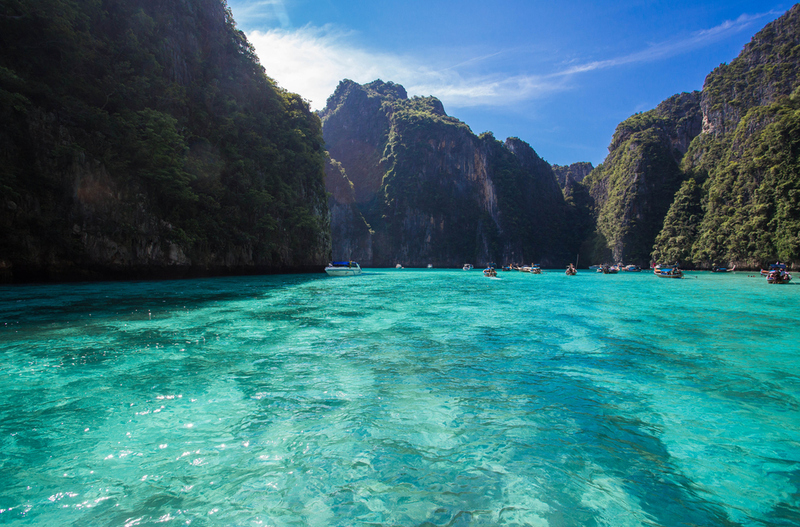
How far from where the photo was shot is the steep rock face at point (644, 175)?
343 ft

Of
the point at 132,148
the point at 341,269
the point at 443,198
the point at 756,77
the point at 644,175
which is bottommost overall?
the point at 341,269

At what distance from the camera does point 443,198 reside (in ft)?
443

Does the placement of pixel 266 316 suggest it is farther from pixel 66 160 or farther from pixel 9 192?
pixel 66 160

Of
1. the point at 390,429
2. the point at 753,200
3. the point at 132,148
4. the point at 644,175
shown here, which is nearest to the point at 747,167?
the point at 753,200

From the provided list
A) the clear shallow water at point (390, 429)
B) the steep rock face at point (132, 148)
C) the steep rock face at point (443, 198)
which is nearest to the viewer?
the clear shallow water at point (390, 429)

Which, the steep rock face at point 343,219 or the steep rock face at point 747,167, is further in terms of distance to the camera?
the steep rock face at point 343,219

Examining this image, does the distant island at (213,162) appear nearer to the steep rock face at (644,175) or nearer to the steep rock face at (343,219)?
the steep rock face at (343,219)

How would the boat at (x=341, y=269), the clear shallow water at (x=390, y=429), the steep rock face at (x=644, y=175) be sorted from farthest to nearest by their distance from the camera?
1. the steep rock face at (x=644, y=175)
2. the boat at (x=341, y=269)
3. the clear shallow water at (x=390, y=429)

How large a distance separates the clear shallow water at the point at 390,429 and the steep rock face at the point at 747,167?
230ft

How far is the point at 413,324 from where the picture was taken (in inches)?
500

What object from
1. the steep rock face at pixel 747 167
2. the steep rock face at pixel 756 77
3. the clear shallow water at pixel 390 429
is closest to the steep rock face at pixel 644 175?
the steep rock face at pixel 747 167

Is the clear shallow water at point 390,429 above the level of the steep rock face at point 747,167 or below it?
below

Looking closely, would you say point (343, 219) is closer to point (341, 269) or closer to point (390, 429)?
point (341, 269)

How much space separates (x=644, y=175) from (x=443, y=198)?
65047 mm
